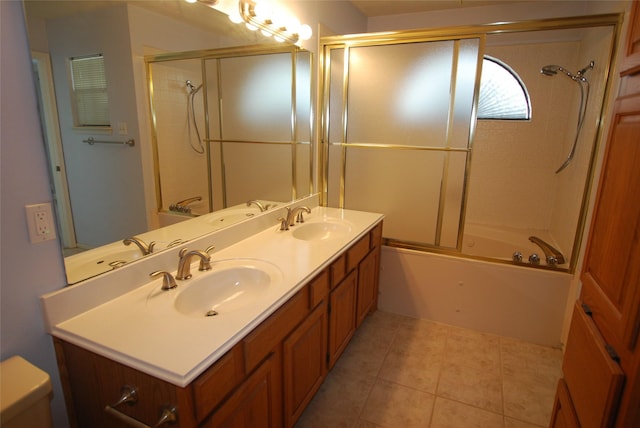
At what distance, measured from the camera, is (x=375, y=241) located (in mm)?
2506

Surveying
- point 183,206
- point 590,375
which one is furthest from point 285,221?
point 590,375

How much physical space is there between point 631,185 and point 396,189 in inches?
67.9

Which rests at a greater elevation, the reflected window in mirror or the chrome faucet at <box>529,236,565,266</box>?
the reflected window in mirror

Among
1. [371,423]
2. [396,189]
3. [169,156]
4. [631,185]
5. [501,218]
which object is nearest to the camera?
[631,185]

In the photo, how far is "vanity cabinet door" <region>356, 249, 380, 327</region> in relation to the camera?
230cm

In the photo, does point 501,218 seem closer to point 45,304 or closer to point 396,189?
point 396,189

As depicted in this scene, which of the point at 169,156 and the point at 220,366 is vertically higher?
the point at 169,156

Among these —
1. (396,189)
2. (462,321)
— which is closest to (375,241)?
(396,189)

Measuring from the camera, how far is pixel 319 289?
1.64 meters

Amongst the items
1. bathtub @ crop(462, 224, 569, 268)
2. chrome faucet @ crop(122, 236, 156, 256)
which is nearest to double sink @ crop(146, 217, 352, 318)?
chrome faucet @ crop(122, 236, 156, 256)

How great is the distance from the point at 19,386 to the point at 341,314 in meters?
1.44

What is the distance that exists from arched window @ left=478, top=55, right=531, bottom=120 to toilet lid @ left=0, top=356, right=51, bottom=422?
3500 millimetres

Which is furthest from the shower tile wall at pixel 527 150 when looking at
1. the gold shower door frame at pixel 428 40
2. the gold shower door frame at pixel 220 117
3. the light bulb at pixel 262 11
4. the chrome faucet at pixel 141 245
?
the chrome faucet at pixel 141 245

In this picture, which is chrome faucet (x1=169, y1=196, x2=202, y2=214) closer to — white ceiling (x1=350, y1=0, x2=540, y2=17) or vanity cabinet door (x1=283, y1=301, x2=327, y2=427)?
vanity cabinet door (x1=283, y1=301, x2=327, y2=427)
